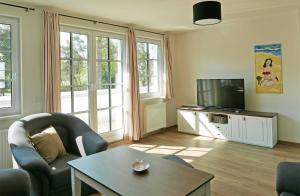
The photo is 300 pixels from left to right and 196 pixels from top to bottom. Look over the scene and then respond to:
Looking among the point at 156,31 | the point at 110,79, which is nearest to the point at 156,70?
the point at 156,31

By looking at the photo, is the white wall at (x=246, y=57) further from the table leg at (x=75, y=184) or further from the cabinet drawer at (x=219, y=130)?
the table leg at (x=75, y=184)

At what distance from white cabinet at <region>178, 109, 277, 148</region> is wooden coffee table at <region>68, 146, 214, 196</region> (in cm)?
294

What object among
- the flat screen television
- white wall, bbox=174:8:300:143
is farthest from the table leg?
white wall, bbox=174:8:300:143

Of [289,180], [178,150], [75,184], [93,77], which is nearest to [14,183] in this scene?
[75,184]

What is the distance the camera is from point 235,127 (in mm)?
4762

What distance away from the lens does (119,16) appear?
4348mm

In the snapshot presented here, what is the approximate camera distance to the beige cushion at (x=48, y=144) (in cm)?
257

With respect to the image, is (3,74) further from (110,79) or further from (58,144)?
(110,79)

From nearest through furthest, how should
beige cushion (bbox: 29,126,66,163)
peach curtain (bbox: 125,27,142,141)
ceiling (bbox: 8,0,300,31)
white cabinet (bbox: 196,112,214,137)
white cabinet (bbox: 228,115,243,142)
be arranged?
Result: beige cushion (bbox: 29,126,66,163)
ceiling (bbox: 8,0,300,31)
white cabinet (bbox: 228,115,243,142)
peach curtain (bbox: 125,27,142,141)
white cabinet (bbox: 196,112,214,137)

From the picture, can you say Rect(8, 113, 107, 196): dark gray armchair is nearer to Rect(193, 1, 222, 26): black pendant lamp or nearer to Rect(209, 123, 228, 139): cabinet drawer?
Rect(193, 1, 222, 26): black pendant lamp

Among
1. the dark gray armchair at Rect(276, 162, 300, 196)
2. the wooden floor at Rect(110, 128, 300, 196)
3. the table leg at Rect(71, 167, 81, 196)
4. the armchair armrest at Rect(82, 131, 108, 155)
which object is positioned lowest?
the wooden floor at Rect(110, 128, 300, 196)

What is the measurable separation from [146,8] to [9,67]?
2.27 m

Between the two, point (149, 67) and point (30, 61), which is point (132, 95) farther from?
point (30, 61)

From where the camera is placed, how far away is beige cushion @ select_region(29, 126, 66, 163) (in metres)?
2.57
